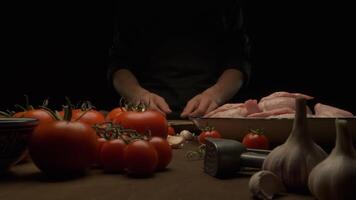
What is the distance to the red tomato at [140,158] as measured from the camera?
0.82 meters

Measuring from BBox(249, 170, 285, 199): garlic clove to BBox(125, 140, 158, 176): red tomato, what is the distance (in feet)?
0.78

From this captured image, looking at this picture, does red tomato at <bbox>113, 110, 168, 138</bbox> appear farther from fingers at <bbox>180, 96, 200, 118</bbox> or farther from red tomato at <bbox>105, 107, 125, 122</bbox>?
fingers at <bbox>180, 96, 200, 118</bbox>

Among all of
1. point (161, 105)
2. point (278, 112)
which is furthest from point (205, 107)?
point (278, 112)

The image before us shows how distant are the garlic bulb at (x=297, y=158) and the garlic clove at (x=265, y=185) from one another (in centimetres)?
2

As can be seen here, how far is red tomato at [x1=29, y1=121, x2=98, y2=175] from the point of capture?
31.9 inches

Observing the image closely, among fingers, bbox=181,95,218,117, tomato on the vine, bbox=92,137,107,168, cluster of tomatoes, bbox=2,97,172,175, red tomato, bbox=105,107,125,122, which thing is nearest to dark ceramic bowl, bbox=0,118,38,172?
cluster of tomatoes, bbox=2,97,172,175

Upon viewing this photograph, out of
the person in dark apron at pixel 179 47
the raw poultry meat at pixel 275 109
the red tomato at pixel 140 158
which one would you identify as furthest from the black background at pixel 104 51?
the red tomato at pixel 140 158

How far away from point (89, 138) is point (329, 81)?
8.43 feet

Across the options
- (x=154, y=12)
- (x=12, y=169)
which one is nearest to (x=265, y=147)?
(x=12, y=169)

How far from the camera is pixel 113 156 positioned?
85cm

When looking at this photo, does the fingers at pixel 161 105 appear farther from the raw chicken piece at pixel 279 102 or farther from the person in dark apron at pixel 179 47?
the person in dark apron at pixel 179 47

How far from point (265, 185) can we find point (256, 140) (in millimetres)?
445

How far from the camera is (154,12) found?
271cm

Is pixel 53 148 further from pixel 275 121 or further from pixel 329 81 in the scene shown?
pixel 329 81
